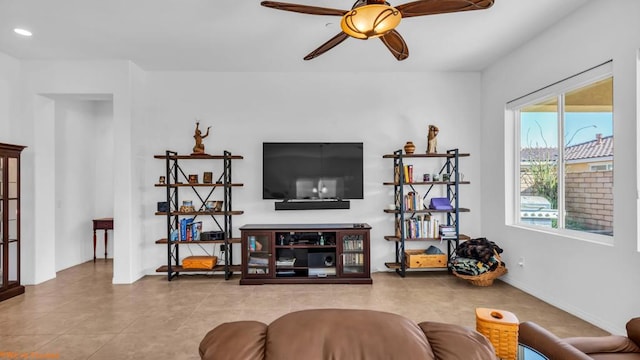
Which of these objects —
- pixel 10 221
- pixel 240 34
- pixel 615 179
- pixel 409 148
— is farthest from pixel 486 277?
pixel 10 221

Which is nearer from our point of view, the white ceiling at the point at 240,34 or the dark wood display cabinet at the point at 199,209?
the white ceiling at the point at 240,34

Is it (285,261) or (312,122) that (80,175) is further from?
(312,122)

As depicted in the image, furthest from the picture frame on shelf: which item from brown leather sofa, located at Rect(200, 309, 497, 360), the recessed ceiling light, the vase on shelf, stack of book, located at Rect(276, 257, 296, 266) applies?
brown leather sofa, located at Rect(200, 309, 497, 360)

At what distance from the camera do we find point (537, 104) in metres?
3.93

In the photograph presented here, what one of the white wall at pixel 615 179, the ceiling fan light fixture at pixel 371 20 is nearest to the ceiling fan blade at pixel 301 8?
the ceiling fan light fixture at pixel 371 20

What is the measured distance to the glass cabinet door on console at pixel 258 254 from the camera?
4336mm

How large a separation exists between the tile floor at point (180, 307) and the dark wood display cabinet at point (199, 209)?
284 millimetres

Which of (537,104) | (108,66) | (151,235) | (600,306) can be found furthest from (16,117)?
(600,306)

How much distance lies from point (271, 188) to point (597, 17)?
Answer: 393 cm

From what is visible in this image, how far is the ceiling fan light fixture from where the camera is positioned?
2057mm

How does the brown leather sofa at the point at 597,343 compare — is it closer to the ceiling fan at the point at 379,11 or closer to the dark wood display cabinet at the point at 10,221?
the ceiling fan at the point at 379,11

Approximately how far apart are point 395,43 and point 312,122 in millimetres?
2313

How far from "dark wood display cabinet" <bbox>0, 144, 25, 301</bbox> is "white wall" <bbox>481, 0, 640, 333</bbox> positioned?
19.7 feet

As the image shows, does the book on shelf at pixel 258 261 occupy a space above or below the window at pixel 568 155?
below
